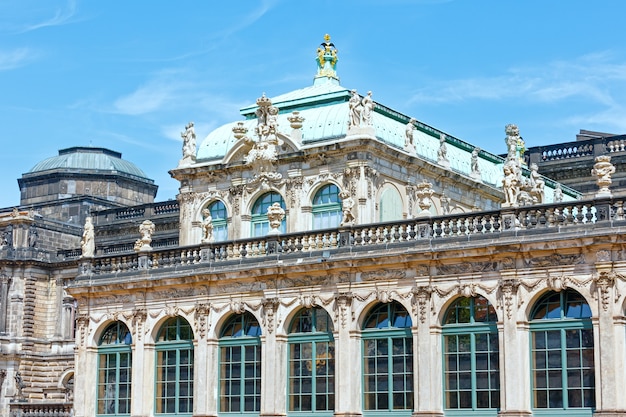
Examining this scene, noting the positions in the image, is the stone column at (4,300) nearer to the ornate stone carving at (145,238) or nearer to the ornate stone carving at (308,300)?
the ornate stone carving at (145,238)

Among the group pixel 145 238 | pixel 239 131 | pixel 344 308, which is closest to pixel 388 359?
pixel 344 308

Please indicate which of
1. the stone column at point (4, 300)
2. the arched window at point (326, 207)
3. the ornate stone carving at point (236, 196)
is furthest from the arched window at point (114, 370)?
the stone column at point (4, 300)

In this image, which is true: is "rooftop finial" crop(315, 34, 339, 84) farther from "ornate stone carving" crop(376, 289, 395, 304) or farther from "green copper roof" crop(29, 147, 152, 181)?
"green copper roof" crop(29, 147, 152, 181)

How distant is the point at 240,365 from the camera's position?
3575cm

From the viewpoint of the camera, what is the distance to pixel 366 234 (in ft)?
111

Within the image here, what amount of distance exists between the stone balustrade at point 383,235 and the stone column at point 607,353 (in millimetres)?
1506

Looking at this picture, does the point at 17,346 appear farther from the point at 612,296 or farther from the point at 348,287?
the point at 612,296

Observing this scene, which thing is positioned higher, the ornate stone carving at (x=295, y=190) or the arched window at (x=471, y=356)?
the ornate stone carving at (x=295, y=190)

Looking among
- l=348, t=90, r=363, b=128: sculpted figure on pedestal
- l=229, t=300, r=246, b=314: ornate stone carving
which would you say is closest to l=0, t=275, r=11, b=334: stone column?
l=348, t=90, r=363, b=128: sculpted figure on pedestal

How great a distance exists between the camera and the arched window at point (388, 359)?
32.6m

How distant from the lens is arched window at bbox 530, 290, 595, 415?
2973 centimetres

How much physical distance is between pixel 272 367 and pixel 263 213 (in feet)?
24.5

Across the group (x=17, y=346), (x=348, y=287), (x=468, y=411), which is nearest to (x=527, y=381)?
(x=468, y=411)

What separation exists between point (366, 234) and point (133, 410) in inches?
381
